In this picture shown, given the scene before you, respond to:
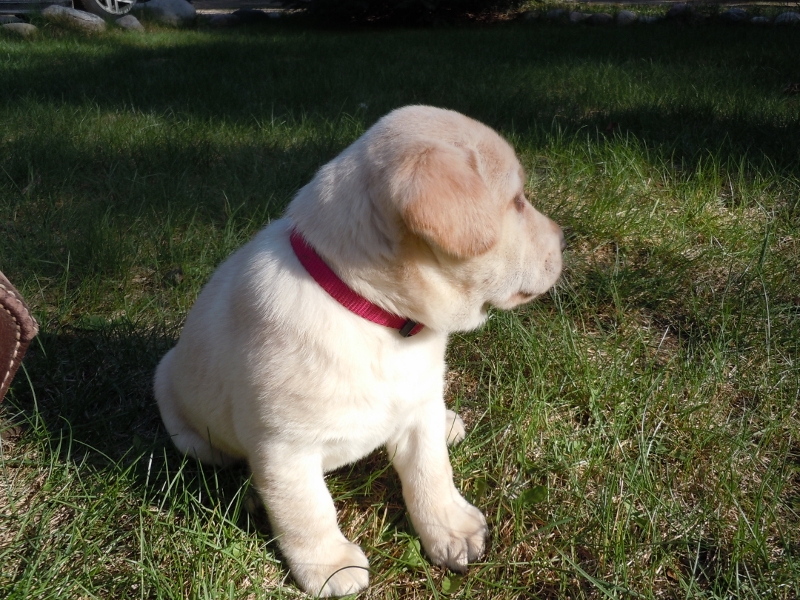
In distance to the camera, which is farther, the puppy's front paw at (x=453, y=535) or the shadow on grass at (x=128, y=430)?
the shadow on grass at (x=128, y=430)

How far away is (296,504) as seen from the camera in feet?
5.06

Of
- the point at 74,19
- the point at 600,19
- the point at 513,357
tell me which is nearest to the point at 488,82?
the point at 513,357

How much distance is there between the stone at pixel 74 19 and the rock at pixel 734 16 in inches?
329

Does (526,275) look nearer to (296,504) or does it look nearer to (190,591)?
(296,504)

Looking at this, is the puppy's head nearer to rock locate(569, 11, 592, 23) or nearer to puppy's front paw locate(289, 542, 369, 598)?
puppy's front paw locate(289, 542, 369, 598)

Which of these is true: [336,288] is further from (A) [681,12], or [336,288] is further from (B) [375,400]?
(A) [681,12]

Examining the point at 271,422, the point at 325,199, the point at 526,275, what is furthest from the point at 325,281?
the point at 526,275

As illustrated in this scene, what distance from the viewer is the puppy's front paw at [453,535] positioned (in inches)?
66.0

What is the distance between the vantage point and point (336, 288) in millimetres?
1457

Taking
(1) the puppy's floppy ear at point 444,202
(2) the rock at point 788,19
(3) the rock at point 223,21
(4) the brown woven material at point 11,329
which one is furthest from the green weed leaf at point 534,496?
(3) the rock at point 223,21

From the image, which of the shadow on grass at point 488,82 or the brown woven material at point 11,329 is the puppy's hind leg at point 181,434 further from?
the shadow on grass at point 488,82

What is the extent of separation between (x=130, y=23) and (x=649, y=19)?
7.39 metres

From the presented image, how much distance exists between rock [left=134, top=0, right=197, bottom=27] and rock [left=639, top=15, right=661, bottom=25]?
22.5 ft

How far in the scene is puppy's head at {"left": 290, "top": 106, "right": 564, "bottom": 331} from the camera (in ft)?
4.33
